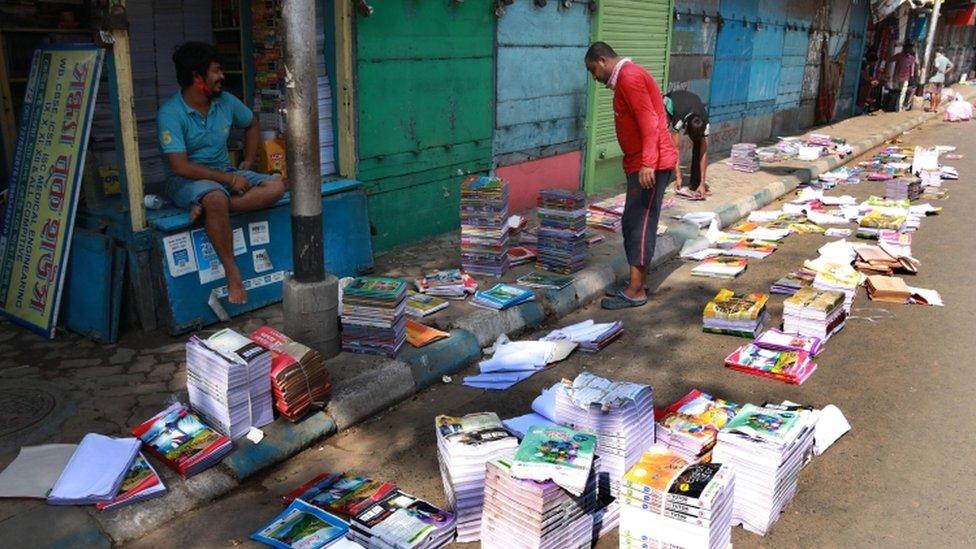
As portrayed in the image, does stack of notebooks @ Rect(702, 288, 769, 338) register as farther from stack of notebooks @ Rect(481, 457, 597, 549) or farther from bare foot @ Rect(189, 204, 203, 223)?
bare foot @ Rect(189, 204, 203, 223)

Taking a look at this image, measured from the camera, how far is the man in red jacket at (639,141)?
5605 mm

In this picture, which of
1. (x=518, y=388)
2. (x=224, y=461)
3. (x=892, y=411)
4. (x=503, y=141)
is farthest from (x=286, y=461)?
(x=503, y=141)

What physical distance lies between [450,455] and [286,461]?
1.12 m

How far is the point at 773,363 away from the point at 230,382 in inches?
132

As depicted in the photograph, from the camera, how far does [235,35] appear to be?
6.42 meters

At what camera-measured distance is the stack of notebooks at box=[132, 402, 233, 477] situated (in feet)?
11.7

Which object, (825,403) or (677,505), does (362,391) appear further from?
(825,403)

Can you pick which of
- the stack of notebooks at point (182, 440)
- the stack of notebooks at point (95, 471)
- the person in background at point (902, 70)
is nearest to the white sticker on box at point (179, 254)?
the stack of notebooks at point (182, 440)

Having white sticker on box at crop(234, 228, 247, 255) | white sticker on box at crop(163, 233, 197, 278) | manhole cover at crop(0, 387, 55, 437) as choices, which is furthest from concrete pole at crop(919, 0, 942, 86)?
manhole cover at crop(0, 387, 55, 437)

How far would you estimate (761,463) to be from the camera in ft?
10.8

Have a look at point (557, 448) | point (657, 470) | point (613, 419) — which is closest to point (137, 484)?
point (557, 448)

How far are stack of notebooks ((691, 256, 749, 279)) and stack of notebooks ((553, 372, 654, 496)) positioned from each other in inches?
146

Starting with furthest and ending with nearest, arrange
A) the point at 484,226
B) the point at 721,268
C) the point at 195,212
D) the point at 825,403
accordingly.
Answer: the point at 721,268 < the point at 484,226 < the point at 195,212 < the point at 825,403

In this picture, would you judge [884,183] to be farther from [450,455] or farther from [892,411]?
[450,455]
